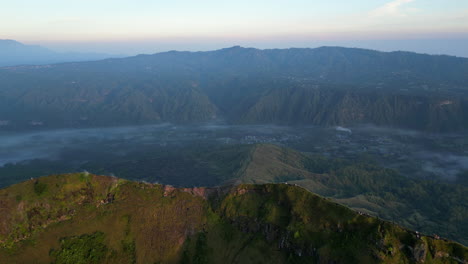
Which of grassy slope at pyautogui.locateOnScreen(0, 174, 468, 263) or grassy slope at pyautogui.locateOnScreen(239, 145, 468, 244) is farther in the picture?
grassy slope at pyautogui.locateOnScreen(239, 145, 468, 244)

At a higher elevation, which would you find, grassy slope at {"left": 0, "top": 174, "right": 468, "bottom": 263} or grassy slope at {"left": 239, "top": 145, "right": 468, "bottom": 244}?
grassy slope at {"left": 0, "top": 174, "right": 468, "bottom": 263}

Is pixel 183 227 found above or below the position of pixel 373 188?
above

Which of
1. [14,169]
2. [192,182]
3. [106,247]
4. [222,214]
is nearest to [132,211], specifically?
[106,247]

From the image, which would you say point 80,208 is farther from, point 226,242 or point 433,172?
point 433,172

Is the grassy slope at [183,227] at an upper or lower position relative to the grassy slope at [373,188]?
Answer: upper

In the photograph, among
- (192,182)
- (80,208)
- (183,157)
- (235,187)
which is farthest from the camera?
(183,157)

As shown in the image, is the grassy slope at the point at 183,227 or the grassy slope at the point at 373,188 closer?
the grassy slope at the point at 183,227

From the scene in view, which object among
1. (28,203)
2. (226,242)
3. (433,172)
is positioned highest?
(28,203)

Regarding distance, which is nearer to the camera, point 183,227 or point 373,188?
point 183,227
